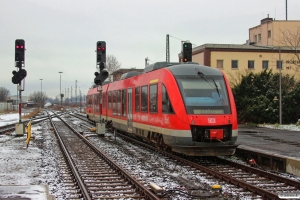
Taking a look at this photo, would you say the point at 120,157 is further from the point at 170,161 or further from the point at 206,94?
the point at 206,94

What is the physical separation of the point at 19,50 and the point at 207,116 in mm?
12474

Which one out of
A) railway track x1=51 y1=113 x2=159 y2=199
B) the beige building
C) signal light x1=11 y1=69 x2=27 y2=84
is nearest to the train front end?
railway track x1=51 y1=113 x2=159 y2=199

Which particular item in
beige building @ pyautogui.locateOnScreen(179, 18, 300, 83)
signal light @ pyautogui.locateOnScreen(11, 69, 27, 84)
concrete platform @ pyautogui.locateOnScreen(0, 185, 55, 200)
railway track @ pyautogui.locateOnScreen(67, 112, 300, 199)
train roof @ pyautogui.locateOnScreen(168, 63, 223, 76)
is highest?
beige building @ pyautogui.locateOnScreen(179, 18, 300, 83)

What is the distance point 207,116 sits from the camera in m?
11.6

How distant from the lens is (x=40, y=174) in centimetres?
1030

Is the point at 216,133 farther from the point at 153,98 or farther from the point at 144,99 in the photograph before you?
the point at 144,99

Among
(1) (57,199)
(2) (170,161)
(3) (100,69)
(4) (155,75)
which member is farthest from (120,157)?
(3) (100,69)

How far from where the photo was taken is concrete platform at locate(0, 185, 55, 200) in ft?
22.8

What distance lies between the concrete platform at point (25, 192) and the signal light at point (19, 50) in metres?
13.5

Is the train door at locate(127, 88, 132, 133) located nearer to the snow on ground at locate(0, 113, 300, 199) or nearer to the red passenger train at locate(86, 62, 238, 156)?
the red passenger train at locate(86, 62, 238, 156)

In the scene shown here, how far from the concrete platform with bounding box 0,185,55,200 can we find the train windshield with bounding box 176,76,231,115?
5.37m

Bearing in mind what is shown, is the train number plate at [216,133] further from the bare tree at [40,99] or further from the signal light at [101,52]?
the bare tree at [40,99]

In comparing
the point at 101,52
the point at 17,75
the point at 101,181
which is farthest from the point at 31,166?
the point at 17,75

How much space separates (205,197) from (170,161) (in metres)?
4.81
